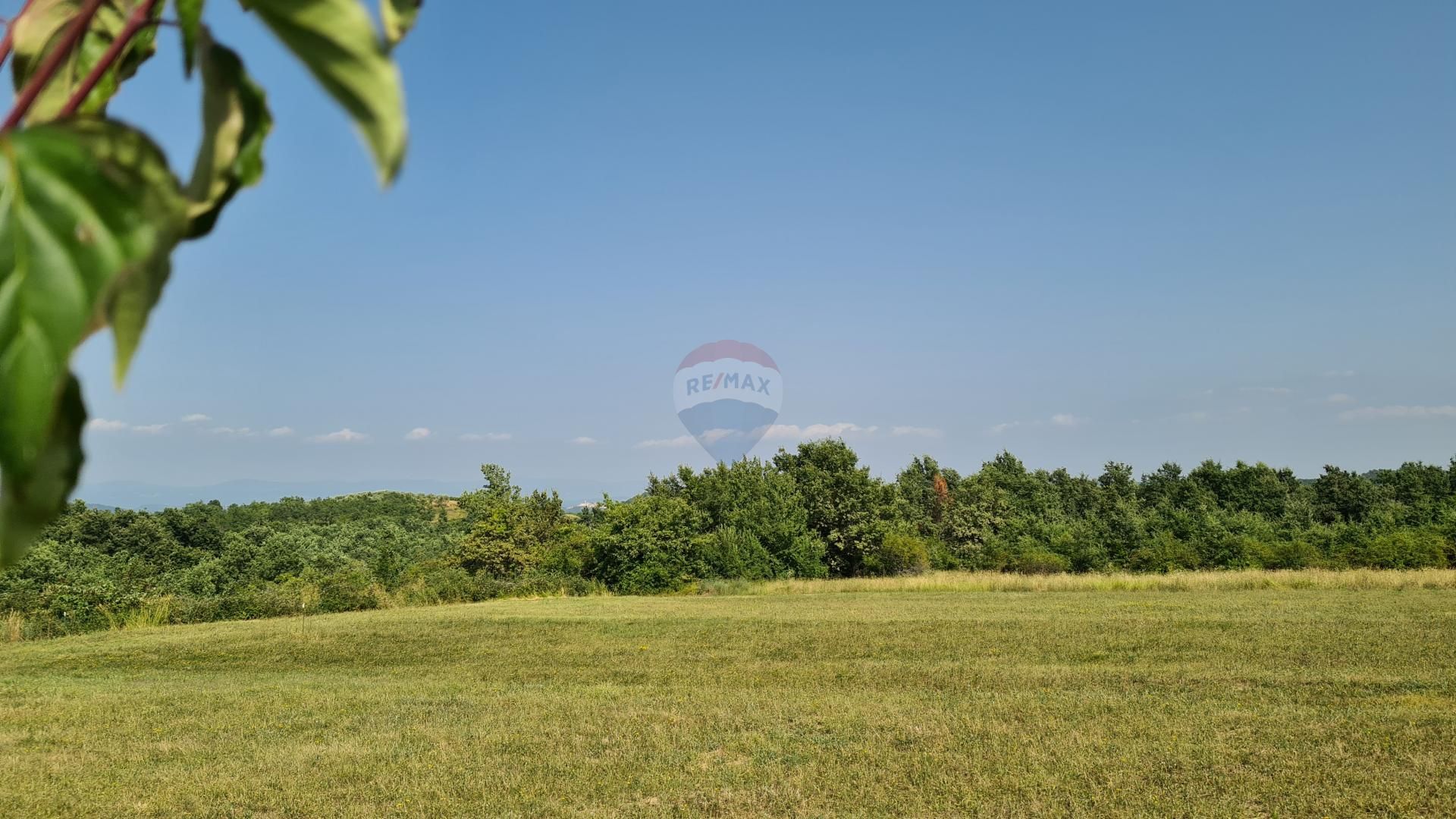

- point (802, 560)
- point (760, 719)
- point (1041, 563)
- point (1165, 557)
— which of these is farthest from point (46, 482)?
point (1041, 563)

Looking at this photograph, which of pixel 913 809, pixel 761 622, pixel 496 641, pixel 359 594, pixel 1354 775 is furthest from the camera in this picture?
pixel 359 594

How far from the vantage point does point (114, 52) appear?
204 mm

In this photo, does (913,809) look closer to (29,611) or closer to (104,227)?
(104,227)

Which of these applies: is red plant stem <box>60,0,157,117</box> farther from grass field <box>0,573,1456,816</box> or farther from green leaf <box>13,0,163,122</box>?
grass field <box>0,573,1456,816</box>

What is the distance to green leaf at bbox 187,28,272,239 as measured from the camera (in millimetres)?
192

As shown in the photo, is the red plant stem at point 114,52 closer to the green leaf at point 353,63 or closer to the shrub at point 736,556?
the green leaf at point 353,63

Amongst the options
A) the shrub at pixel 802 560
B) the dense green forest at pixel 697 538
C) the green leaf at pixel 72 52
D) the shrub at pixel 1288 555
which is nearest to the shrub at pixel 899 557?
the dense green forest at pixel 697 538

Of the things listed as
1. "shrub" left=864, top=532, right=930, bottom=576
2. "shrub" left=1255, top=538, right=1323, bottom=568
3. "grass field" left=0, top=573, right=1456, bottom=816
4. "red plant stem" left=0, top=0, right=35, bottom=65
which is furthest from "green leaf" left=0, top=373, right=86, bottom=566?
"shrub" left=864, top=532, right=930, bottom=576

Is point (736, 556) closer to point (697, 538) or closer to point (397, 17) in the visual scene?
point (697, 538)

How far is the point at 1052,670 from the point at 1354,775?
3.73 meters

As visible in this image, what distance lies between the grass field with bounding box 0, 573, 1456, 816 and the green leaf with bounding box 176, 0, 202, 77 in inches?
211

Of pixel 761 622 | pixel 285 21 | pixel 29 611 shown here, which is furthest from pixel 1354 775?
pixel 29 611

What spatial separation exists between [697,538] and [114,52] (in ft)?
80.6

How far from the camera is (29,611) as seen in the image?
15367 millimetres
